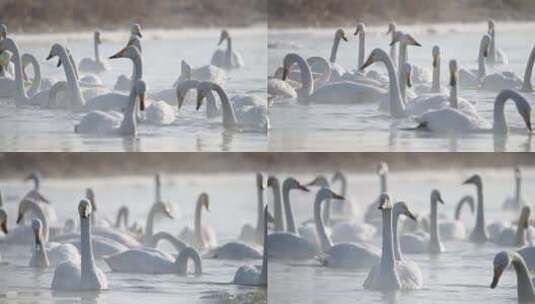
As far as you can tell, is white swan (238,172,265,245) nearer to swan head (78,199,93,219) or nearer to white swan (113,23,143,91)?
white swan (113,23,143,91)

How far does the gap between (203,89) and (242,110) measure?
0.72ft

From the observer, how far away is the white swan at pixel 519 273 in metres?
8.86

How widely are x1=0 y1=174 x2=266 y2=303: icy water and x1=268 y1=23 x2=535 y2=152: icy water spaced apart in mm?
749

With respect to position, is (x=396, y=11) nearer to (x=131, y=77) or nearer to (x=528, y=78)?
(x=528, y=78)

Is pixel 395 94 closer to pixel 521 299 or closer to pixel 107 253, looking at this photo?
pixel 521 299

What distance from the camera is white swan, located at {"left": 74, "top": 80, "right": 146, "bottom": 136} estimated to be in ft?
30.0

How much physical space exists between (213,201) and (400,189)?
1.45 metres

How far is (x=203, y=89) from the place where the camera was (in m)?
9.18

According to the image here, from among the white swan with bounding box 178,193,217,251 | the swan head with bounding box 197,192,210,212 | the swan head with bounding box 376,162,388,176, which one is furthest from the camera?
the swan head with bounding box 376,162,388,176

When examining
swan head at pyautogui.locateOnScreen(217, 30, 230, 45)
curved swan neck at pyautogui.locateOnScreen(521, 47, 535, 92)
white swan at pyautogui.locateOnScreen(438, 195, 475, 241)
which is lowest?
white swan at pyautogui.locateOnScreen(438, 195, 475, 241)

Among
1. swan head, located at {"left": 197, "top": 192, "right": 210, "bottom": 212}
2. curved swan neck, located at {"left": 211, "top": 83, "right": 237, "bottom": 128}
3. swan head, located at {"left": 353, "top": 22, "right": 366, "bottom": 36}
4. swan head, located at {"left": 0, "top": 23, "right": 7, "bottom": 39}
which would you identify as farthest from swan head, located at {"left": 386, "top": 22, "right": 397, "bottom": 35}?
swan head, located at {"left": 197, "top": 192, "right": 210, "bottom": 212}

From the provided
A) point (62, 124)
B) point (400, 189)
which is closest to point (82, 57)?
point (62, 124)

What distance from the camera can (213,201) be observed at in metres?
12.1

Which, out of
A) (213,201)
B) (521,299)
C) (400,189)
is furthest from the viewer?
(400,189)
